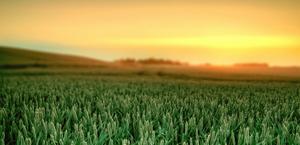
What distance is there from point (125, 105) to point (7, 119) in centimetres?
161

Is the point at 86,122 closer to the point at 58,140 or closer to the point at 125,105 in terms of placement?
the point at 58,140

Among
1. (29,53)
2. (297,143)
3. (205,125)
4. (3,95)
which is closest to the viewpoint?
(297,143)

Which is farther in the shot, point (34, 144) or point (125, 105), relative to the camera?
point (125, 105)

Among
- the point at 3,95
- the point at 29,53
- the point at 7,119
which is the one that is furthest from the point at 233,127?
the point at 29,53

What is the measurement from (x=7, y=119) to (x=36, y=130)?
1.13 metres

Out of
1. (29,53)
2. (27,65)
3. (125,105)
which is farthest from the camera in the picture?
(29,53)

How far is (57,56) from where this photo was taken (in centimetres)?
4894

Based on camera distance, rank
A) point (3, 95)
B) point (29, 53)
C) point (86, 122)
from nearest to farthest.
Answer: point (86, 122) → point (3, 95) → point (29, 53)

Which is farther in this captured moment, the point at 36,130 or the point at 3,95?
the point at 3,95

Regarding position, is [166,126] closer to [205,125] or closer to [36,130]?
[205,125]

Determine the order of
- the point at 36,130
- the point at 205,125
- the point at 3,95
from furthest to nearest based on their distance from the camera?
the point at 3,95, the point at 205,125, the point at 36,130

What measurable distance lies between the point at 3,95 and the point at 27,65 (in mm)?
30479

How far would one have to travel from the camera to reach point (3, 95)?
7.98 metres

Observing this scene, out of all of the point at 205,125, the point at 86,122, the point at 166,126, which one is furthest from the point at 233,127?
the point at 86,122
